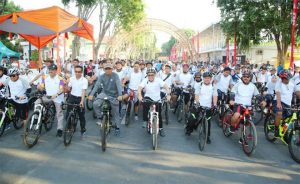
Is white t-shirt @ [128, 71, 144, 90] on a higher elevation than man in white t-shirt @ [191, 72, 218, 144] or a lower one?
higher

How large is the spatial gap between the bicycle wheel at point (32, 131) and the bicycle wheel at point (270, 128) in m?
5.67

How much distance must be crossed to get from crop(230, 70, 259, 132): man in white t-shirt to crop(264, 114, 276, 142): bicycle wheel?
107 centimetres

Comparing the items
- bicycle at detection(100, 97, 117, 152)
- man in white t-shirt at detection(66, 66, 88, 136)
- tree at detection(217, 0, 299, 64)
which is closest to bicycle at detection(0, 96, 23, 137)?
man in white t-shirt at detection(66, 66, 88, 136)

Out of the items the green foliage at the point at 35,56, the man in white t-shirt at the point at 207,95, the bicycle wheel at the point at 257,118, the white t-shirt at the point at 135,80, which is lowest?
the bicycle wheel at the point at 257,118

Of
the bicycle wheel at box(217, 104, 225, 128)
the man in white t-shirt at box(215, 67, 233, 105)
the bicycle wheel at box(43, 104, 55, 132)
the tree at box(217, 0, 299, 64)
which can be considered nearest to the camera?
the bicycle wheel at box(43, 104, 55, 132)

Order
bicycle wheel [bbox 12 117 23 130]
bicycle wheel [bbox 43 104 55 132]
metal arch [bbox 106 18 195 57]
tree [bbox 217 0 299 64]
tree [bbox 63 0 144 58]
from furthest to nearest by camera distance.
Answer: metal arch [bbox 106 18 195 57], tree [bbox 63 0 144 58], tree [bbox 217 0 299 64], bicycle wheel [bbox 12 117 23 130], bicycle wheel [bbox 43 104 55 132]

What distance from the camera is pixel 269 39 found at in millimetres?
25141

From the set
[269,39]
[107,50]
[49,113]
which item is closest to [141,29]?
[107,50]

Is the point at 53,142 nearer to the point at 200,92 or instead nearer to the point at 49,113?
the point at 49,113

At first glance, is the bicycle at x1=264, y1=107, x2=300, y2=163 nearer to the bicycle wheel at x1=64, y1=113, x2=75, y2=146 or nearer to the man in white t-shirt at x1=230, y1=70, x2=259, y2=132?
the man in white t-shirt at x1=230, y1=70, x2=259, y2=132

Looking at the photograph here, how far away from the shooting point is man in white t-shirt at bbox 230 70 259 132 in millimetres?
8453

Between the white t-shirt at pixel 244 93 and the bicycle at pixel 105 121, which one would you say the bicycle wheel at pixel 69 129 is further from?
the white t-shirt at pixel 244 93

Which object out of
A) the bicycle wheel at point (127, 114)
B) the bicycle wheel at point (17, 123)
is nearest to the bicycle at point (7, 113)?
the bicycle wheel at point (17, 123)

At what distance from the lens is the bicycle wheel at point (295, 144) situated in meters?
7.36
